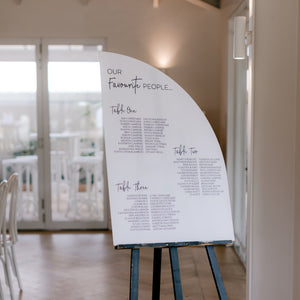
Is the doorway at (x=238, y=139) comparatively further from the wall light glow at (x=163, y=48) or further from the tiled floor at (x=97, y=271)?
A: the wall light glow at (x=163, y=48)

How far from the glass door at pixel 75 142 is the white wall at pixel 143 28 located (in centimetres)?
38

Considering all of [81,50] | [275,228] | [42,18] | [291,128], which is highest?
[42,18]

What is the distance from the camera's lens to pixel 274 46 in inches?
115

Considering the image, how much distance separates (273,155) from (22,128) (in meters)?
4.20

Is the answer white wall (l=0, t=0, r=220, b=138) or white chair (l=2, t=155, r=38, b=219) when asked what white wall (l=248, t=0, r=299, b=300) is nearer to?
white wall (l=0, t=0, r=220, b=138)

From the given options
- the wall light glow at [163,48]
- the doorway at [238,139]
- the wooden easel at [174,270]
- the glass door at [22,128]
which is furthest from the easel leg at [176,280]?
the glass door at [22,128]

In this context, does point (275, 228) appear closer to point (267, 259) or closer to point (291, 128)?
point (267, 259)

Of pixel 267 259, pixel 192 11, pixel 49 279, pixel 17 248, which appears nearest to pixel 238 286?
pixel 267 259

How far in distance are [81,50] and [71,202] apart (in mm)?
2057

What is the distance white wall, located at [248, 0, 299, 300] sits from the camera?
9.56ft

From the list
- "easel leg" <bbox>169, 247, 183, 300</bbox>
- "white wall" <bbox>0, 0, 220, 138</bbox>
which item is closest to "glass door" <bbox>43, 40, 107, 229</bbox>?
"white wall" <bbox>0, 0, 220, 138</bbox>

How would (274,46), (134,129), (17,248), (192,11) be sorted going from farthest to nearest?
(192,11) < (17,248) < (274,46) < (134,129)

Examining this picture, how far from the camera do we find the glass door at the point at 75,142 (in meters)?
6.26

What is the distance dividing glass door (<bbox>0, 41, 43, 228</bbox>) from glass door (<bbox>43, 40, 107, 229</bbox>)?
211mm
